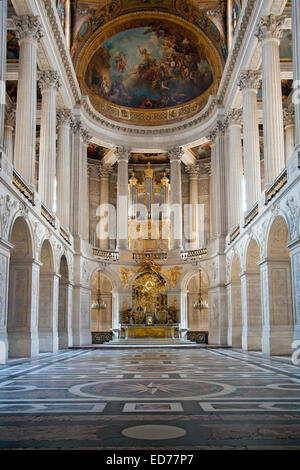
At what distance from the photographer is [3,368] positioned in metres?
14.7

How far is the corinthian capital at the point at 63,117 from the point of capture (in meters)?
30.8

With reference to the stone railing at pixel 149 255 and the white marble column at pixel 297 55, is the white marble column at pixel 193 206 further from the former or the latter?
the white marble column at pixel 297 55

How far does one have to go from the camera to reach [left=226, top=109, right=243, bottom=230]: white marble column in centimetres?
2950

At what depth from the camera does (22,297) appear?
20.0 metres

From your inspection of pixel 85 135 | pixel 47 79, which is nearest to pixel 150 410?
pixel 47 79

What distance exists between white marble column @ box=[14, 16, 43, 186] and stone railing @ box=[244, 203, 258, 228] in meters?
9.75

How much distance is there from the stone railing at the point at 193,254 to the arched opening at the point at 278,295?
566 inches

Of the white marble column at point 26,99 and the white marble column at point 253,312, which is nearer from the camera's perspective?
the white marble column at point 26,99

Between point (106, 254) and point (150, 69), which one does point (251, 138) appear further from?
point (150, 69)

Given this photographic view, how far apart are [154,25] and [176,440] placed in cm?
3431

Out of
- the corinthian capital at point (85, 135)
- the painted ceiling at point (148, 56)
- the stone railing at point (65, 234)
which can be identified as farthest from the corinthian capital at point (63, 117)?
the stone railing at point (65, 234)

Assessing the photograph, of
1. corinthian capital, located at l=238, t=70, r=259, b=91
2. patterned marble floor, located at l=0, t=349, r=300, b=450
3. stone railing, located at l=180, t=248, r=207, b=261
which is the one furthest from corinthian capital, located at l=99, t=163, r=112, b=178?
patterned marble floor, located at l=0, t=349, r=300, b=450

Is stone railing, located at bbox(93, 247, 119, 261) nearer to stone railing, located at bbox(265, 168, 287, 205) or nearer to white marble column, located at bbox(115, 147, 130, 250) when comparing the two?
white marble column, located at bbox(115, 147, 130, 250)

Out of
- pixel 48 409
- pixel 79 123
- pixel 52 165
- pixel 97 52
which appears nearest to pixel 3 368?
pixel 48 409
